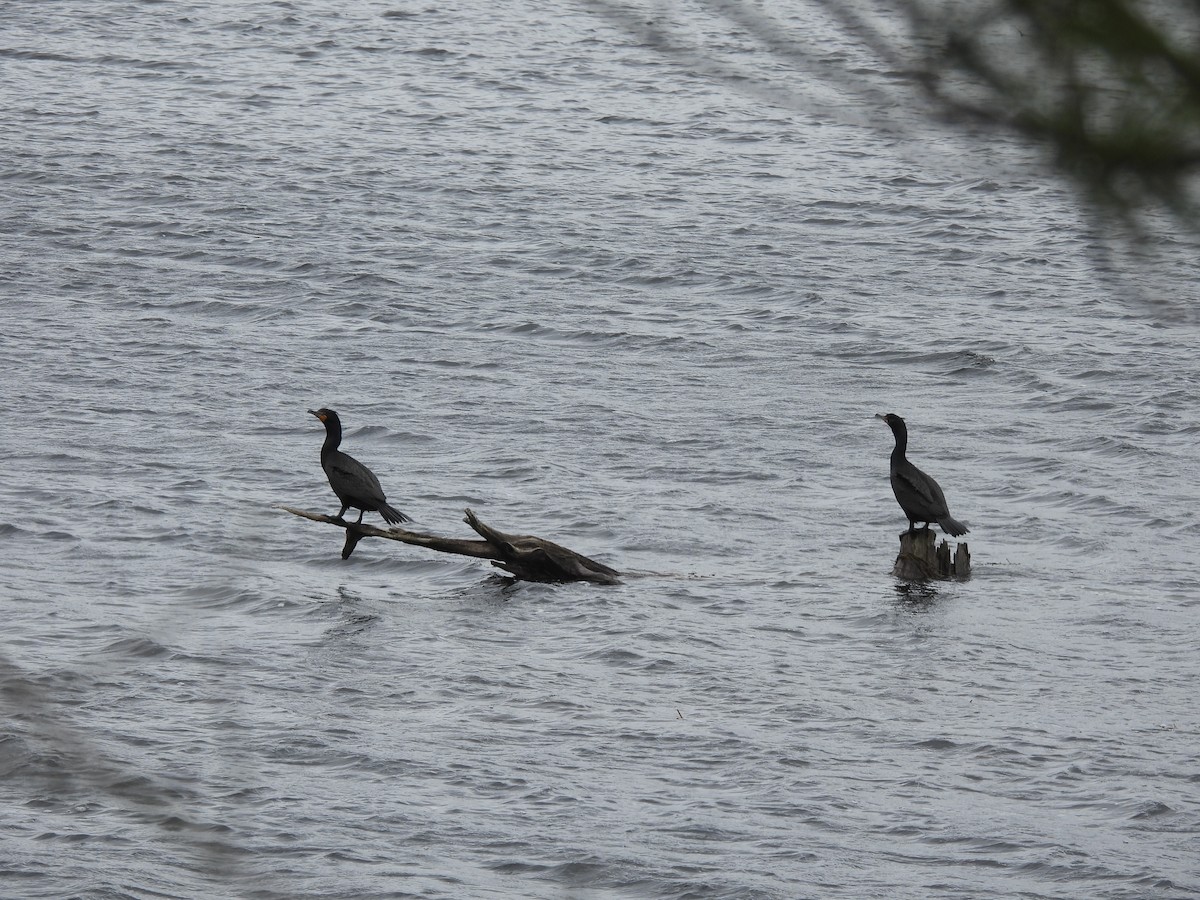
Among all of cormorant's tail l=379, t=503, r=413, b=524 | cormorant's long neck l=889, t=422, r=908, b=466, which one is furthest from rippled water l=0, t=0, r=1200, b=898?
cormorant's long neck l=889, t=422, r=908, b=466

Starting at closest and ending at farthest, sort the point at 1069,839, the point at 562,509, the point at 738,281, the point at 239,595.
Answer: the point at 1069,839 < the point at 239,595 < the point at 562,509 < the point at 738,281

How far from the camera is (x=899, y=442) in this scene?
46.7 feet

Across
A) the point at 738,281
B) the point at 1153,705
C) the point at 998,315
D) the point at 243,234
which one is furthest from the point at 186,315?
the point at 1153,705

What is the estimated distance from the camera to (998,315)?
864 inches

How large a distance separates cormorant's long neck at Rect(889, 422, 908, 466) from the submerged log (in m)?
0.64

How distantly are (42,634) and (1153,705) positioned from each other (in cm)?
738

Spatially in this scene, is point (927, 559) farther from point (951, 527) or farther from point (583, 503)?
point (583, 503)

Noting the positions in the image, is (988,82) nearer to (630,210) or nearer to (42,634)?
(42,634)

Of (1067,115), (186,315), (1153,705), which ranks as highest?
(1067,115)

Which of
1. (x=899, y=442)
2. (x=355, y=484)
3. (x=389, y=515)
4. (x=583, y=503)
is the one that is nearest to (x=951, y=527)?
(x=899, y=442)

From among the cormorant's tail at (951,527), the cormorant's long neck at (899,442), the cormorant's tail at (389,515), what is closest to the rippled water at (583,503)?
the cormorant's tail at (951,527)

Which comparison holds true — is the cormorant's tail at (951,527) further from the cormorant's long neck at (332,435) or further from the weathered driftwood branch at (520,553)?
the cormorant's long neck at (332,435)

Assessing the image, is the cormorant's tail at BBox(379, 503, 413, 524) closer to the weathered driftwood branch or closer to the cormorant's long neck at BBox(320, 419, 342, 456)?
the weathered driftwood branch

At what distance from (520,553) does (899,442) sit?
3394 mm
